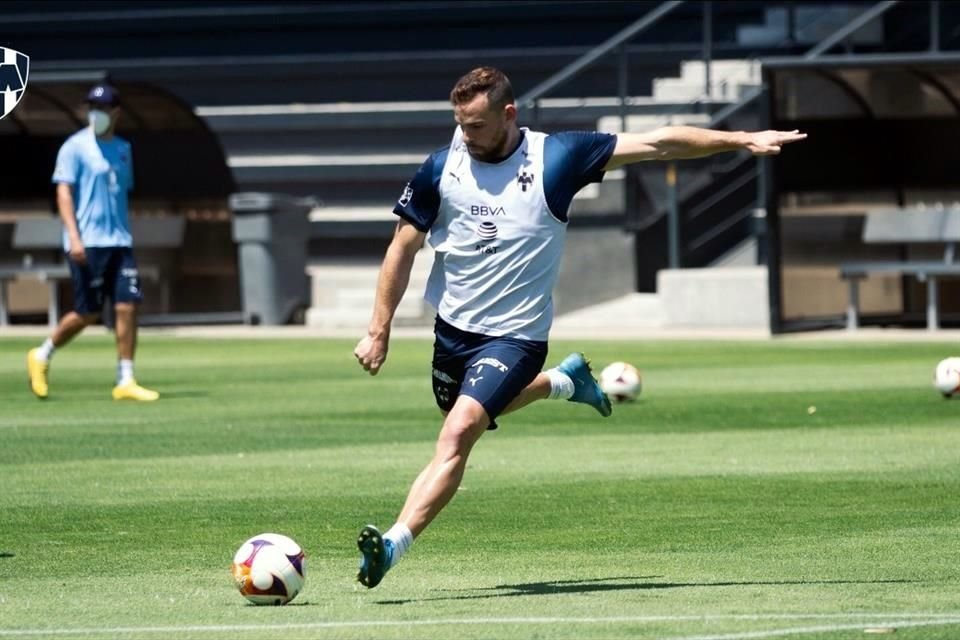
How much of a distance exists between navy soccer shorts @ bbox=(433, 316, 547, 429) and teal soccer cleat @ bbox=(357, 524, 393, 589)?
0.96 meters

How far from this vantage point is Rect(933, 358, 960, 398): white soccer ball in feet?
55.6

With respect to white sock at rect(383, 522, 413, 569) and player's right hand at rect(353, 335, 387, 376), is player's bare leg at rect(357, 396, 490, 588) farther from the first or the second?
player's right hand at rect(353, 335, 387, 376)

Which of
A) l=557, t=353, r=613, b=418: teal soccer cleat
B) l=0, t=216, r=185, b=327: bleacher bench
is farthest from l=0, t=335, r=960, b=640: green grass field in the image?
l=0, t=216, r=185, b=327: bleacher bench

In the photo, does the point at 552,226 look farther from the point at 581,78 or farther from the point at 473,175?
the point at 581,78

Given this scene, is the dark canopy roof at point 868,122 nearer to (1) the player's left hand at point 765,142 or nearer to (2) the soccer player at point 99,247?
(2) the soccer player at point 99,247

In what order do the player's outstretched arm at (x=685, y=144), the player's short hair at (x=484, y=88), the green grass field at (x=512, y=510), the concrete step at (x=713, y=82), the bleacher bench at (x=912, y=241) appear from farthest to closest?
the concrete step at (x=713, y=82) → the bleacher bench at (x=912, y=241) → the player's outstretched arm at (x=685, y=144) → the player's short hair at (x=484, y=88) → the green grass field at (x=512, y=510)

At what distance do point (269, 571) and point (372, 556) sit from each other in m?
0.37

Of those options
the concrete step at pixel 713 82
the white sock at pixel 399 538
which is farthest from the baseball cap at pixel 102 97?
the concrete step at pixel 713 82

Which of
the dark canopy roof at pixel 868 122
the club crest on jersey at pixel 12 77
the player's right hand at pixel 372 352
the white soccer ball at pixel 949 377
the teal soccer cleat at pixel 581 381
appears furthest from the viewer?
the dark canopy roof at pixel 868 122

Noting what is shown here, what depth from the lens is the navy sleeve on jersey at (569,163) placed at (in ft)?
29.1

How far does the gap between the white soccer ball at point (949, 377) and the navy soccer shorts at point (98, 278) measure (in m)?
6.13

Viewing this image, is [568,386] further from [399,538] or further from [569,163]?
[399,538]

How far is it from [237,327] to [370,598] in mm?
22219

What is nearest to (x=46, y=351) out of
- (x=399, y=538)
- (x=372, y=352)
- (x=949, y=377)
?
(x=949, y=377)
